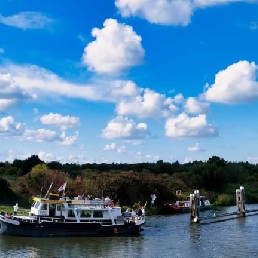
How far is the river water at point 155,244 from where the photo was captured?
3656cm

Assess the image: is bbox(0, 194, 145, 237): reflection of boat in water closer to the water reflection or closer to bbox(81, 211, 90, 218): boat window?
bbox(81, 211, 90, 218): boat window

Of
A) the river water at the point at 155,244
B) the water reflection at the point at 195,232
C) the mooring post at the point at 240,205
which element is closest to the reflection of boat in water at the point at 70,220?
the river water at the point at 155,244

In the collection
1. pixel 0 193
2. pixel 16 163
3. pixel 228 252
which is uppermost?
pixel 16 163

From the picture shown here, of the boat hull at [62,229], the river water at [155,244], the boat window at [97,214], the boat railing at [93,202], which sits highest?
the boat railing at [93,202]

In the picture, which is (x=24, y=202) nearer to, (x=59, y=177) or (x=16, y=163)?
(x=59, y=177)

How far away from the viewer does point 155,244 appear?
41.0 m

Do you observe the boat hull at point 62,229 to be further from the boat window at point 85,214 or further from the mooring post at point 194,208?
the mooring post at point 194,208

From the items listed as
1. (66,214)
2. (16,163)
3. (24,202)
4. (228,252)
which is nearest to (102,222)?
(66,214)

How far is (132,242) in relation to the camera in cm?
4228

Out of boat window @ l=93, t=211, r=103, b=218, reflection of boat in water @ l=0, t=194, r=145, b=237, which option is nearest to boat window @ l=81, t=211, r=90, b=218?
reflection of boat in water @ l=0, t=194, r=145, b=237

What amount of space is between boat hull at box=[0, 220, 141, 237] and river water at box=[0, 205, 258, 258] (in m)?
0.84

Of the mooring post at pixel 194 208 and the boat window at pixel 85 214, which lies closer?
the boat window at pixel 85 214

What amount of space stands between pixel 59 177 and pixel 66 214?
30016 millimetres

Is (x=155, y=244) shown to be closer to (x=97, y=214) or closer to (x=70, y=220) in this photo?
(x=97, y=214)
